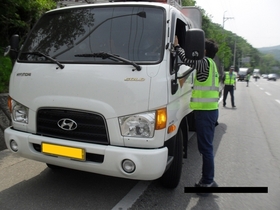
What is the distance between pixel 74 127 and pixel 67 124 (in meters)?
0.09

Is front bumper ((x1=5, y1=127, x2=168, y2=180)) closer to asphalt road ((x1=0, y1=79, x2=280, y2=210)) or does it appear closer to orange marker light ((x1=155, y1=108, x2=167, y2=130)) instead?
orange marker light ((x1=155, y1=108, x2=167, y2=130))

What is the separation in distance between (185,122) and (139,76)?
1.34m

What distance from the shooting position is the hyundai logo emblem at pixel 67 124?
9.07 feet

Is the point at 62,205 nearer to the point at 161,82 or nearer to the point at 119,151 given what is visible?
the point at 119,151

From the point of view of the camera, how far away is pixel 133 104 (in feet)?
8.45

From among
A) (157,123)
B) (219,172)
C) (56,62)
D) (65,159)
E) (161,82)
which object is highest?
(56,62)

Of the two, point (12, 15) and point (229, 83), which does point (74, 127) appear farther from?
point (229, 83)

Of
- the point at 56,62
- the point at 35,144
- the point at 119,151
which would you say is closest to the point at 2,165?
the point at 35,144

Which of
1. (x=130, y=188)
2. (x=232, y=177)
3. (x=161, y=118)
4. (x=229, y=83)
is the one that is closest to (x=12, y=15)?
(x=130, y=188)

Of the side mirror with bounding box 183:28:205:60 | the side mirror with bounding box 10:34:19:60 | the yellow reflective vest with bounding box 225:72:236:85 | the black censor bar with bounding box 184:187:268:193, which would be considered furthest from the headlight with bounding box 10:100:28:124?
Answer: the yellow reflective vest with bounding box 225:72:236:85

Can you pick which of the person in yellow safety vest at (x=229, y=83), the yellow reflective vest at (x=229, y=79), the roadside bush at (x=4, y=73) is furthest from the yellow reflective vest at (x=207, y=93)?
the yellow reflective vest at (x=229, y=79)

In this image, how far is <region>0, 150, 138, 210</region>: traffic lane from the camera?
2.98 metres

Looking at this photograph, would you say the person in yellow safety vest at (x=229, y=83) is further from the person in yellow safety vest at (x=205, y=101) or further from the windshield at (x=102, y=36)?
the windshield at (x=102, y=36)

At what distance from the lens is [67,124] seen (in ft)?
9.14
